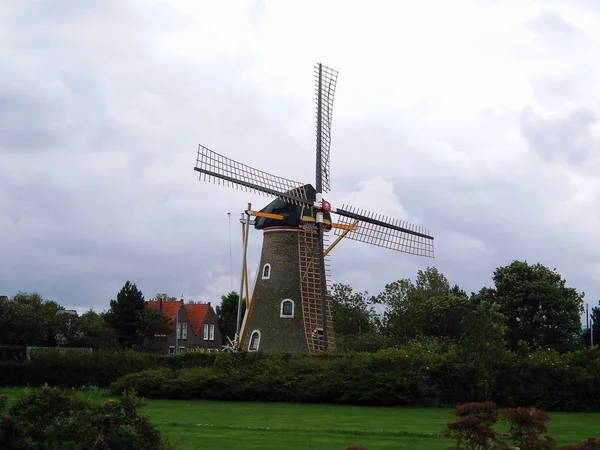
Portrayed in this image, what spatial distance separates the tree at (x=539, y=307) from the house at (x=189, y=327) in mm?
28790

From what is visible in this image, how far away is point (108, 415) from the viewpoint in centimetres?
1150

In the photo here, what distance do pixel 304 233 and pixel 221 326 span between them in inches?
1782

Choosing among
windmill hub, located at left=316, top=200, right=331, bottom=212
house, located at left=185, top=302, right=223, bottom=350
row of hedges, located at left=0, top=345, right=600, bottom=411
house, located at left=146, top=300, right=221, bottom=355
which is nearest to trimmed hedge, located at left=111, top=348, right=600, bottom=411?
row of hedges, located at left=0, top=345, right=600, bottom=411

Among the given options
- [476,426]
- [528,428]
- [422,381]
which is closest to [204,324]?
[422,381]

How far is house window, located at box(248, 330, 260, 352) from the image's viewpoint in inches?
1624

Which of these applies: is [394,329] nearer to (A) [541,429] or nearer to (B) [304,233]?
(B) [304,233]

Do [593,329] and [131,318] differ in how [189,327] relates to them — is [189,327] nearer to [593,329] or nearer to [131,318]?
[131,318]

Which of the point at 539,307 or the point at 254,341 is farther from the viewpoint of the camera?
the point at 539,307

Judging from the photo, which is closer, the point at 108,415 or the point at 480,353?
the point at 108,415

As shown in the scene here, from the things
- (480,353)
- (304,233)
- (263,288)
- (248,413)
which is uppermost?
(304,233)

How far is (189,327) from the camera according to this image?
7681 cm

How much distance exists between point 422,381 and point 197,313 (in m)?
50.2

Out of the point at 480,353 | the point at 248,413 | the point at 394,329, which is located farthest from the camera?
the point at 394,329

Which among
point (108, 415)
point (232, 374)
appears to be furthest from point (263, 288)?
point (108, 415)
